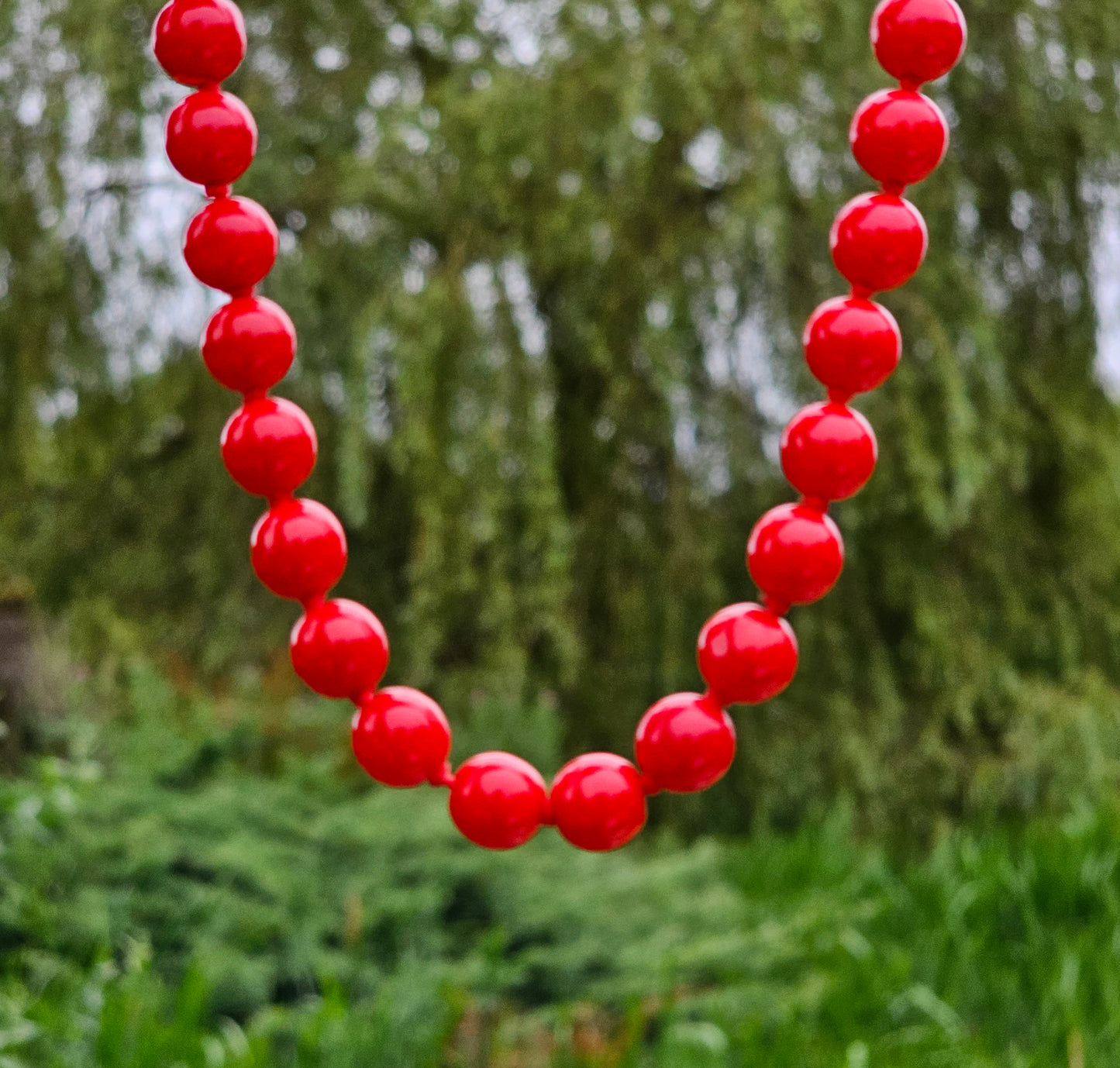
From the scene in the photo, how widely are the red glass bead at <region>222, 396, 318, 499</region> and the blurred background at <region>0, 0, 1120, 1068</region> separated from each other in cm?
134

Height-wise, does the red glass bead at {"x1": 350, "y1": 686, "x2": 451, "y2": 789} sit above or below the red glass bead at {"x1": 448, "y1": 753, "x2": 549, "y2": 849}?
above

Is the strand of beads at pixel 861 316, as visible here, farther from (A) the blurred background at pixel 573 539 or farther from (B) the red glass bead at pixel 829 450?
(A) the blurred background at pixel 573 539

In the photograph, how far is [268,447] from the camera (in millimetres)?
821

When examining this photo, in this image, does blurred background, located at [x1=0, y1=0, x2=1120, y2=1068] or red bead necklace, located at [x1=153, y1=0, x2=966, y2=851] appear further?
blurred background, located at [x1=0, y1=0, x2=1120, y2=1068]

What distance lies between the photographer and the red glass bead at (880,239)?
32.0 inches

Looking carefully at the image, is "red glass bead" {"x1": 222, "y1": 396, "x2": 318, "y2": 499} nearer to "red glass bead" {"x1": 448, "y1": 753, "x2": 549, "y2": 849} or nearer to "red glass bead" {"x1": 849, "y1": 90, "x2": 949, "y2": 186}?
"red glass bead" {"x1": 448, "y1": 753, "x2": 549, "y2": 849}

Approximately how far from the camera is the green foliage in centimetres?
195

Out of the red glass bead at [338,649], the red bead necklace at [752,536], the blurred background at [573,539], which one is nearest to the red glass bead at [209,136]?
the red bead necklace at [752,536]

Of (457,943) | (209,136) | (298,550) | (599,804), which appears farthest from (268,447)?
(457,943)

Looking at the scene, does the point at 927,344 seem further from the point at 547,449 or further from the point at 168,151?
the point at 168,151

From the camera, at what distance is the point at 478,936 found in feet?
8.34

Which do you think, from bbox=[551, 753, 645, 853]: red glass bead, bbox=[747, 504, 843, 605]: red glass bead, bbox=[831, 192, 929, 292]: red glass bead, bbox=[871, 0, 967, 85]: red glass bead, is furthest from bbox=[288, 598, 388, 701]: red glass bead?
bbox=[871, 0, 967, 85]: red glass bead

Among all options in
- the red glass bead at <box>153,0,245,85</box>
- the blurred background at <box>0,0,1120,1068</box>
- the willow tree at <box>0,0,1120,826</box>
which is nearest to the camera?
the red glass bead at <box>153,0,245,85</box>

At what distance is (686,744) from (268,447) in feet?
1.13
